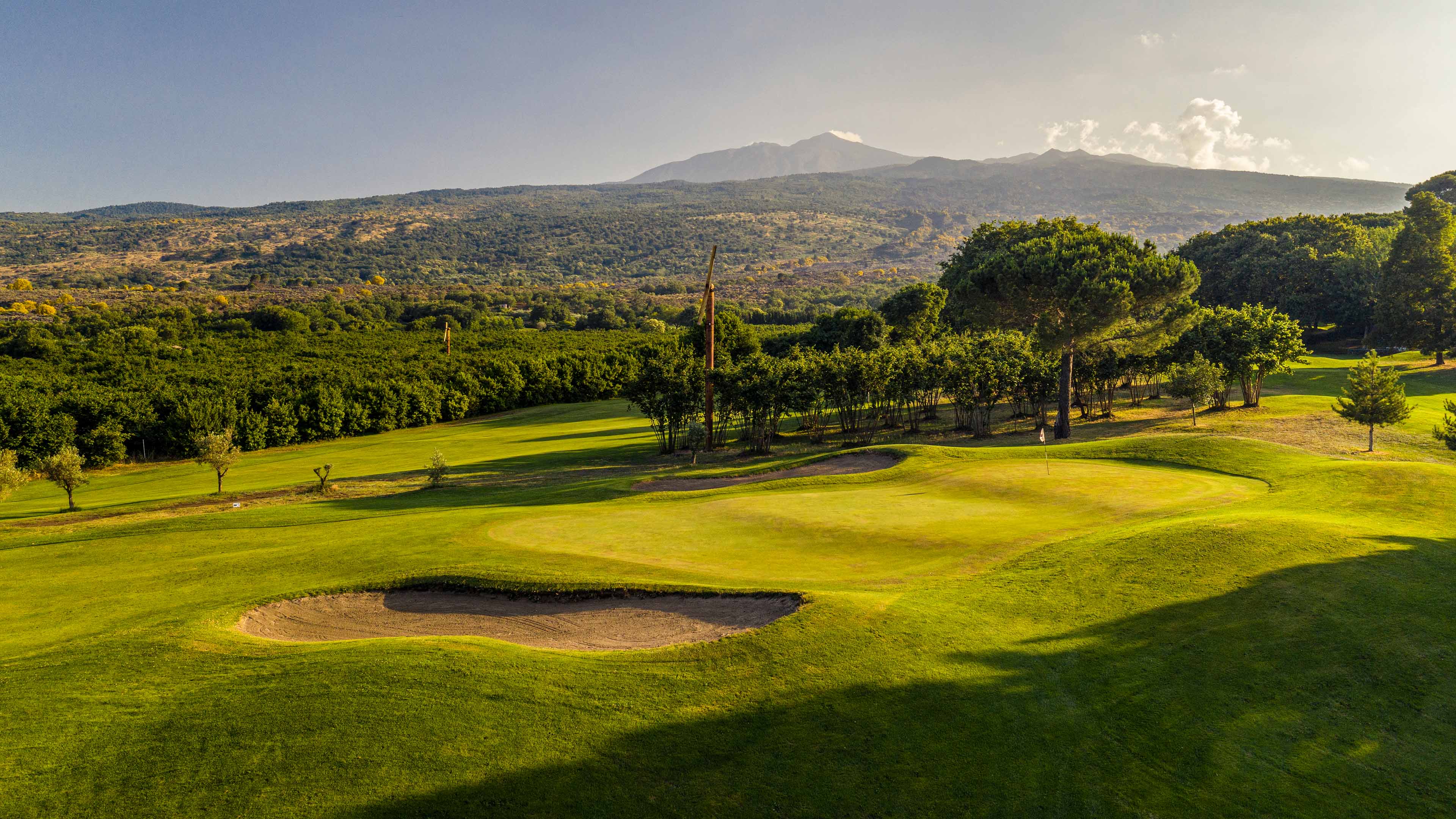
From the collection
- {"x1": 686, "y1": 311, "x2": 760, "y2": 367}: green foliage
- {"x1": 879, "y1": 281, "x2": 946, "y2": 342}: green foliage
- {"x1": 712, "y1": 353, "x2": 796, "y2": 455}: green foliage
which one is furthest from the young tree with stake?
{"x1": 879, "y1": 281, "x2": 946, "y2": 342}: green foliage

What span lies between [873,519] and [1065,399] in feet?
93.1

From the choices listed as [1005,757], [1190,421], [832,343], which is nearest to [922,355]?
[1190,421]

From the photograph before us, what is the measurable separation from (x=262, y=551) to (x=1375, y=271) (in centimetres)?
10334

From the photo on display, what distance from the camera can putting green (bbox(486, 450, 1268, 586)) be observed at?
1666cm

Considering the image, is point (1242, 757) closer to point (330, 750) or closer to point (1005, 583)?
point (1005, 583)

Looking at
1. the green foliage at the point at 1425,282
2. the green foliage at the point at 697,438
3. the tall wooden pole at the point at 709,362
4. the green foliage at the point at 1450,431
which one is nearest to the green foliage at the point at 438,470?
the green foliage at the point at 697,438

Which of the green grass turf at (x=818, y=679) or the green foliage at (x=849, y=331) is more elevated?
the green foliage at (x=849, y=331)

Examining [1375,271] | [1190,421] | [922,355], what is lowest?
[1190,421]

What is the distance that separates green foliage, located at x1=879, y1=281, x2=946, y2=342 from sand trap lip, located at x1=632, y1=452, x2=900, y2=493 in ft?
154

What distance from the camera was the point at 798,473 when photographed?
97.4 feet

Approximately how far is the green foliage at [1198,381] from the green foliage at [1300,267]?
39426 millimetres

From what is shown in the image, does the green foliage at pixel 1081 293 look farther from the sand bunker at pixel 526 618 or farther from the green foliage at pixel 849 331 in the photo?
the sand bunker at pixel 526 618

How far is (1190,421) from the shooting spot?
1703 inches

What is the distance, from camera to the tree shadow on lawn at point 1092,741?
7.66 meters
